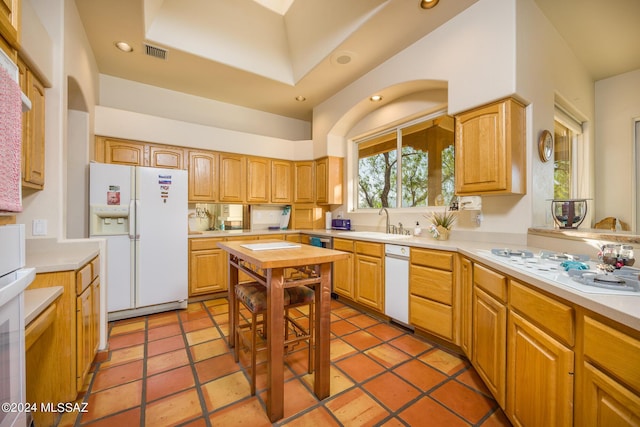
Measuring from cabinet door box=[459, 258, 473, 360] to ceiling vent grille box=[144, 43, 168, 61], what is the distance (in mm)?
3821

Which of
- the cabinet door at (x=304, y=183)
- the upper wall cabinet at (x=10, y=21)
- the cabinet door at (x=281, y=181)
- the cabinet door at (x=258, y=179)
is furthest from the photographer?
the cabinet door at (x=304, y=183)

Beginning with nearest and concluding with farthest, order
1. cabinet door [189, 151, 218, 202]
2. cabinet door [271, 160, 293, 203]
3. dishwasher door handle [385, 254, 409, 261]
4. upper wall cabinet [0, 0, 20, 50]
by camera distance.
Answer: upper wall cabinet [0, 0, 20, 50] → dishwasher door handle [385, 254, 409, 261] → cabinet door [189, 151, 218, 202] → cabinet door [271, 160, 293, 203]

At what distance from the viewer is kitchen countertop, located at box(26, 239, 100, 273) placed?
1.50m

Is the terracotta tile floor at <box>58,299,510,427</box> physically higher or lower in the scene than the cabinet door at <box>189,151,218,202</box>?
lower

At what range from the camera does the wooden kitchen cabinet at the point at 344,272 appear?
3.18m

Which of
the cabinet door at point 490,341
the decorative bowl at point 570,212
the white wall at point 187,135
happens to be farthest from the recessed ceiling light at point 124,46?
the decorative bowl at point 570,212

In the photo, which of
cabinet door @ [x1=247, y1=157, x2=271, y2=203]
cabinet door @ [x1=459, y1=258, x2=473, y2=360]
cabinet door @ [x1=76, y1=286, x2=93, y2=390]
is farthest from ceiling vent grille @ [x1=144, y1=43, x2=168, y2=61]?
cabinet door @ [x1=459, y1=258, x2=473, y2=360]

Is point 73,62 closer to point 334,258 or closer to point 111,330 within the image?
point 111,330

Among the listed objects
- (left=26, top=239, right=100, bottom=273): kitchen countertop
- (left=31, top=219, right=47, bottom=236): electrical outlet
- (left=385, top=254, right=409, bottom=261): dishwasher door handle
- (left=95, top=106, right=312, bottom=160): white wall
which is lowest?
(left=385, top=254, right=409, bottom=261): dishwasher door handle

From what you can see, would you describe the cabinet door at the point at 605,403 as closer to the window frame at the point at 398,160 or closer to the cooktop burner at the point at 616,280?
the cooktop burner at the point at 616,280

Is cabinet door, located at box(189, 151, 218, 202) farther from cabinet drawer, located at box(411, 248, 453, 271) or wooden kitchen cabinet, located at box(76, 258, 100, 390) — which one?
cabinet drawer, located at box(411, 248, 453, 271)

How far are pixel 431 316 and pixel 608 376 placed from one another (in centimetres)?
155

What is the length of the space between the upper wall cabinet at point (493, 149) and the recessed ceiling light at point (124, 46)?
3.62m

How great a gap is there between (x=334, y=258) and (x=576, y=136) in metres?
3.72
